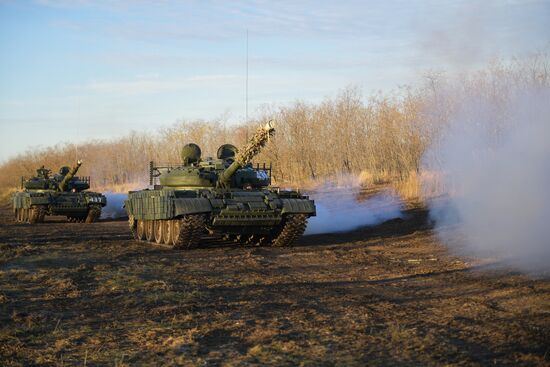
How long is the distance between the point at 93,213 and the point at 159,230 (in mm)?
12237

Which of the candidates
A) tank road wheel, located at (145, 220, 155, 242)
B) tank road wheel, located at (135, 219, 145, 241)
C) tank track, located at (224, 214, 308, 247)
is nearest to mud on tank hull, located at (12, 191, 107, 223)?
tank road wheel, located at (135, 219, 145, 241)

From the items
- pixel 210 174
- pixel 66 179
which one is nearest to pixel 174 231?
pixel 210 174

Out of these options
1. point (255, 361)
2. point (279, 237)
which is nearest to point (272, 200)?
point (279, 237)

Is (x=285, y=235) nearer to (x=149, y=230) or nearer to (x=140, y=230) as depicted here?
(x=149, y=230)

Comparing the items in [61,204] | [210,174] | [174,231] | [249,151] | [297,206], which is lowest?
[174,231]

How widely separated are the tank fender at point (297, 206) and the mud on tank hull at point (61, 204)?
14688mm

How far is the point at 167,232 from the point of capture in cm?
1758

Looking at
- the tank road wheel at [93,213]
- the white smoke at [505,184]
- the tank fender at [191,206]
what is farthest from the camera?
the tank road wheel at [93,213]

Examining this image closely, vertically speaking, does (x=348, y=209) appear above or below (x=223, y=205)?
below

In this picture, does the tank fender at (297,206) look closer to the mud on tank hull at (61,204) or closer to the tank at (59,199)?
the tank at (59,199)

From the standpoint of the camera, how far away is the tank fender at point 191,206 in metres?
15.7

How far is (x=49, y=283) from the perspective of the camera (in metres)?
11.2

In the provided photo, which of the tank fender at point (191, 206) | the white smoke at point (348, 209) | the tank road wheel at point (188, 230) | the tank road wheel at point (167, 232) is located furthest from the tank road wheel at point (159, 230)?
the white smoke at point (348, 209)

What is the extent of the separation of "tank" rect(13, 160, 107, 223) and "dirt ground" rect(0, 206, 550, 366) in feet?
47.0
